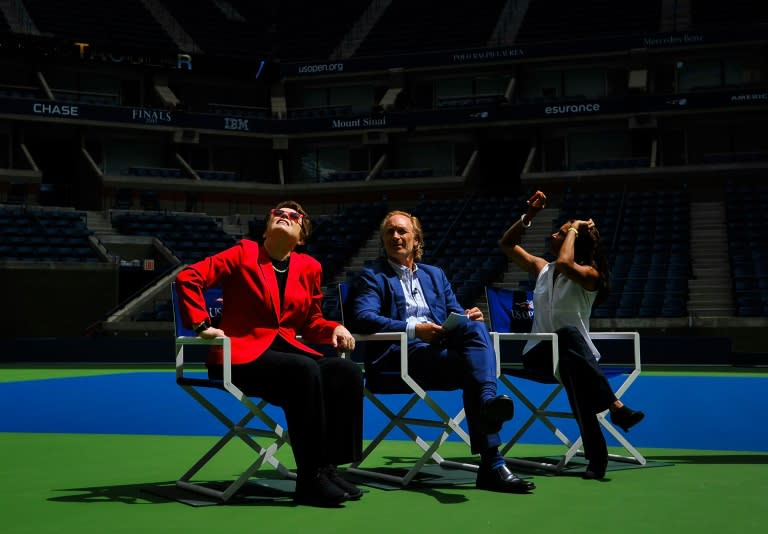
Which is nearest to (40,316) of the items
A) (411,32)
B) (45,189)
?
(45,189)

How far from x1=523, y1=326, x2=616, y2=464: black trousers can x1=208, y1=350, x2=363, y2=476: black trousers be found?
62.4 inches

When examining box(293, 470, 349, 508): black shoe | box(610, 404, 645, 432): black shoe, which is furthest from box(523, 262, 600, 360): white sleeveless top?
box(293, 470, 349, 508): black shoe

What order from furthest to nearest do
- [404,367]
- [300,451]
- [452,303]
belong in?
[452,303] → [404,367] → [300,451]

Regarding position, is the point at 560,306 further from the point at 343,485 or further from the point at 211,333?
the point at 211,333

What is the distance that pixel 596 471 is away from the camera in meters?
6.20

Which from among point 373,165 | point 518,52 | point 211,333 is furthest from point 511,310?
point 373,165

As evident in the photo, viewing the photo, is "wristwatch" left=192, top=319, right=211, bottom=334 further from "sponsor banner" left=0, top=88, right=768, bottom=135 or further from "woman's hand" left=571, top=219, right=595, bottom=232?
A: "sponsor banner" left=0, top=88, right=768, bottom=135

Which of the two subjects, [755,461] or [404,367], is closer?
[404,367]

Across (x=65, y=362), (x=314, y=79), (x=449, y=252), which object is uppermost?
(x=314, y=79)

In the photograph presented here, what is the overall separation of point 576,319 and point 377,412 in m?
4.76

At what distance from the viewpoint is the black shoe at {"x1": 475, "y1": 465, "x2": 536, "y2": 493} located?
5.56m

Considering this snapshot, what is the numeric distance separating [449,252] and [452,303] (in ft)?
72.7

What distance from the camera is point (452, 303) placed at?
6.65 metres

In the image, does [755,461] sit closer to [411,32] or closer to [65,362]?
[65,362]
